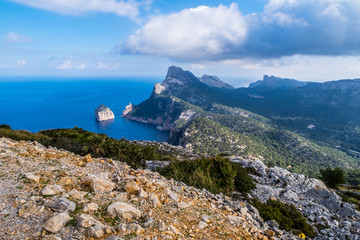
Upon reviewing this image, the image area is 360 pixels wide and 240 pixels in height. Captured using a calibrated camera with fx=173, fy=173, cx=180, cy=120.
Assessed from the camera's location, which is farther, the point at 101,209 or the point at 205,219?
the point at 205,219

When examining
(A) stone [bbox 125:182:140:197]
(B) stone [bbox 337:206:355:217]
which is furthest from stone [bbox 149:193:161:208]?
(B) stone [bbox 337:206:355:217]

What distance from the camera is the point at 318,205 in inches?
470

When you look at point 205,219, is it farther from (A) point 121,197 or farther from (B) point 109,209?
(B) point 109,209

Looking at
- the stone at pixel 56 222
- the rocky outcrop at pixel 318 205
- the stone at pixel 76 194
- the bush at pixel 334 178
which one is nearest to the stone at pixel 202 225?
the stone at pixel 56 222

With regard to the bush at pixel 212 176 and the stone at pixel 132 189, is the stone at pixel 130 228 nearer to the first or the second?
the stone at pixel 132 189

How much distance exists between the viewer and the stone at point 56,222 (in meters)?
3.72

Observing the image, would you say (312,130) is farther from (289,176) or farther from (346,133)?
(289,176)

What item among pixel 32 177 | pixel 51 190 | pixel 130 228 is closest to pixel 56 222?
pixel 51 190

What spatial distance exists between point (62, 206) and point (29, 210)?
0.69 metres

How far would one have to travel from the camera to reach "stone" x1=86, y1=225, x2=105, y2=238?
3721 millimetres

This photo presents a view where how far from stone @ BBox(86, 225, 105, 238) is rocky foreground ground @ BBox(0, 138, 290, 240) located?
0.01 metres

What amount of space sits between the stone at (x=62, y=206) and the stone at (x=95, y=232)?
37.7 inches

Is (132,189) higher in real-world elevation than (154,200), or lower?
higher

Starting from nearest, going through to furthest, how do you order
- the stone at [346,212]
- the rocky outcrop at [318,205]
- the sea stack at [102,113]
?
the rocky outcrop at [318,205]
the stone at [346,212]
the sea stack at [102,113]
